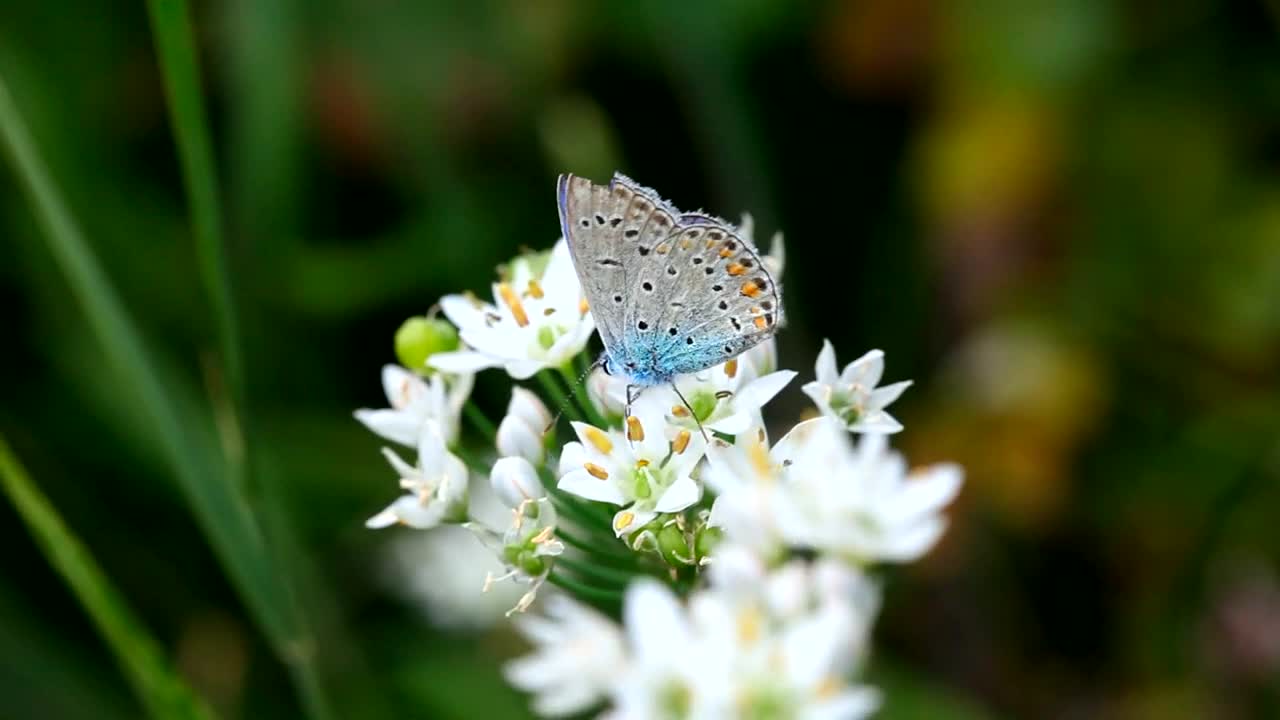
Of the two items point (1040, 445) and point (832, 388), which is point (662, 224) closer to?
point (832, 388)

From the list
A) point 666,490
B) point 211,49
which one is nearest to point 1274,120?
point 666,490

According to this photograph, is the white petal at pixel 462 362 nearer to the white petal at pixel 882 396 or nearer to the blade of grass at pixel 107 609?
the white petal at pixel 882 396

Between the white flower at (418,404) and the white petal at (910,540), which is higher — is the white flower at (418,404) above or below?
above

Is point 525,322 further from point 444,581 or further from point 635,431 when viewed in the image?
point 444,581

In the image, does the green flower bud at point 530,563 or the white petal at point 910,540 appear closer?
the white petal at point 910,540

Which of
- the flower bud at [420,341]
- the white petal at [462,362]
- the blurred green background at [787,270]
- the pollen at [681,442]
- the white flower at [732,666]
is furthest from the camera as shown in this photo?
the blurred green background at [787,270]

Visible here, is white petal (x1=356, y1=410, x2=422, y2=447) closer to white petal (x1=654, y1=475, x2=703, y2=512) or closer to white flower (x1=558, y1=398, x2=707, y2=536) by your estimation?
white flower (x1=558, y1=398, x2=707, y2=536)

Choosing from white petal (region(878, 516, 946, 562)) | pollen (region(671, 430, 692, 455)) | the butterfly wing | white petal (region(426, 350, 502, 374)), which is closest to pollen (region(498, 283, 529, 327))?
white petal (region(426, 350, 502, 374))

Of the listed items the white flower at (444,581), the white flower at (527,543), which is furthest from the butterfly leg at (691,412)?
the white flower at (444,581)
